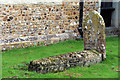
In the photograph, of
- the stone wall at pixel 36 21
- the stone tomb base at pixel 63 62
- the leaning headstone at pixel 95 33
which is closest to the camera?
the stone tomb base at pixel 63 62

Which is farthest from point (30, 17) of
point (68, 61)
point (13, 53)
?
point (68, 61)

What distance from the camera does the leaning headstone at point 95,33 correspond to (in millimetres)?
6453

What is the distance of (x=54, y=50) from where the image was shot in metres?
9.20

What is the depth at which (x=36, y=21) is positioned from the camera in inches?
399

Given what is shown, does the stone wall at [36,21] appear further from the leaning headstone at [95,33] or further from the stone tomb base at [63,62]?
the stone tomb base at [63,62]

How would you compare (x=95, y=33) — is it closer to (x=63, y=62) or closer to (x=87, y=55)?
(x=87, y=55)

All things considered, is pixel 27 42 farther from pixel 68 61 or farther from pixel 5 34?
pixel 68 61

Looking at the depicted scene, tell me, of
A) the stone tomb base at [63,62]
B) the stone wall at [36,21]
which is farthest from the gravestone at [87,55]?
the stone wall at [36,21]

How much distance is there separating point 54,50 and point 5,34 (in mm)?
2657

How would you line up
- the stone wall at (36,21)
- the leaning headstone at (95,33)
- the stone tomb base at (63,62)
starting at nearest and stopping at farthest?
the stone tomb base at (63,62) < the leaning headstone at (95,33) < the stone wall at (36,21)

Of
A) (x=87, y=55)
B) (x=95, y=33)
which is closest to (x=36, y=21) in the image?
(x=95, y=33)

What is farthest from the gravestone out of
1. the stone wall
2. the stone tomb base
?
the stone wall

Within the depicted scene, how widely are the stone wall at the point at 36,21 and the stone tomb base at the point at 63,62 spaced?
4.59 metres

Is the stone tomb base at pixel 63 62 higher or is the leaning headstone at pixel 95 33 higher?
the leaning headstone at pixel 95 33
